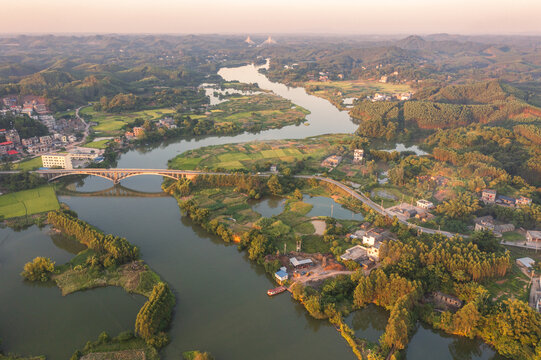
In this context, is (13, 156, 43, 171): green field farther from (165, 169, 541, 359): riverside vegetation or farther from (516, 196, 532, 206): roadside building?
(516, 196, 532, 206): roadside building

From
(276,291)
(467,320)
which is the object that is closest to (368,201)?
(276,291)

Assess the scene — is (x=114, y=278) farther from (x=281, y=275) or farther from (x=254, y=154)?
(x=254, y=154)

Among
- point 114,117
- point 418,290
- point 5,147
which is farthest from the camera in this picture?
point 114,117

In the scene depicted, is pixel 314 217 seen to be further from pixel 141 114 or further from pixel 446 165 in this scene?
pixel 141 114

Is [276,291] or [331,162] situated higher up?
[331,162]

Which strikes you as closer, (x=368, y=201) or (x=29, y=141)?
(x=368, y=201)

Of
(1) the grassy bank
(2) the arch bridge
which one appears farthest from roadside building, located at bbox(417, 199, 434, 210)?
(1) the grassy bank

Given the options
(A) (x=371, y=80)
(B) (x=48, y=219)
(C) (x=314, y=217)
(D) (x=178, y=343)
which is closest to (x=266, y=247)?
(C) (x=314, y=217)
